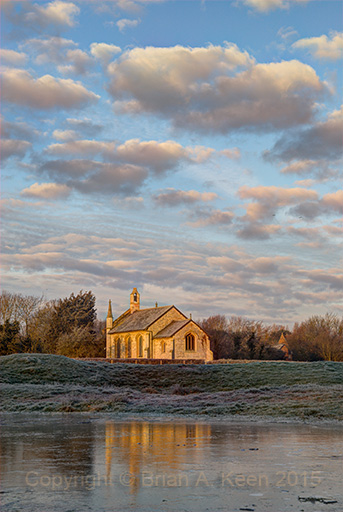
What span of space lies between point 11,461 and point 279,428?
7.09m

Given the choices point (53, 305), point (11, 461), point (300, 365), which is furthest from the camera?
point (53, 305)

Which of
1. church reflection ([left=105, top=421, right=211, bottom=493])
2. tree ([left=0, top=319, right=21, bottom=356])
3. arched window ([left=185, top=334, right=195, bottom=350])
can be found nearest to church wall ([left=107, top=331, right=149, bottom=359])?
arched window ([left=185, top=334, right=195, bottom=350])

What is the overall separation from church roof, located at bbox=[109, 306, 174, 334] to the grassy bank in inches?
1806

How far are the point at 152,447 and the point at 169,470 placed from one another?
2211mm

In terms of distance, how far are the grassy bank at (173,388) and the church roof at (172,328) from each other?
1614 inches

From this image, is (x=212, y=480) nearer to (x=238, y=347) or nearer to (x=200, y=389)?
(x=200, y=389)

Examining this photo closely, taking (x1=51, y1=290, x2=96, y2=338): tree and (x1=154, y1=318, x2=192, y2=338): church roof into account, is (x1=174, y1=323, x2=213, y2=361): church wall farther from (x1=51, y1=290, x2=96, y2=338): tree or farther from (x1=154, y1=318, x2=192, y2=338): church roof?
(x1=51, y1=290, x2=96, y2=338): tree

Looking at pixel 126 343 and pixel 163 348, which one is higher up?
pixel 126 343

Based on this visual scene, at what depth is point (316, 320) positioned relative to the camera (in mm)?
103688

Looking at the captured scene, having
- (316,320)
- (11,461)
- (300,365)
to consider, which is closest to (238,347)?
(316,320)

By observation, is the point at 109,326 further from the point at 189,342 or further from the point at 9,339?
the point at 9,339

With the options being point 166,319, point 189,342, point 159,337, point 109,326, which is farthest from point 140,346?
point 109,326

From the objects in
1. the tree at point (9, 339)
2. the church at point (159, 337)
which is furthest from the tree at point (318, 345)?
the tree at point (9, 339)

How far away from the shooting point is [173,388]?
2561 cm
